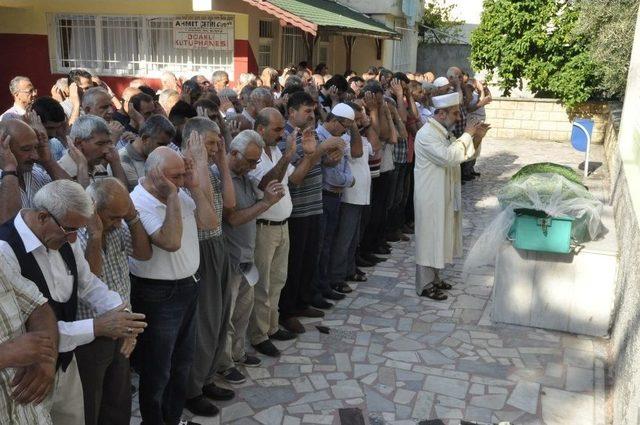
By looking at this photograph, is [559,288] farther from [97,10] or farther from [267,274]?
[97,10]

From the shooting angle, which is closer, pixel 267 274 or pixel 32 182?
pixel 32 182

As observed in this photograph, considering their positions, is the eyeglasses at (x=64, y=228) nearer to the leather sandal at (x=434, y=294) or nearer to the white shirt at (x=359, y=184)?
the white shirt at (x=359, y=184)

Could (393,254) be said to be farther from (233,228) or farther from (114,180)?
(114,180)

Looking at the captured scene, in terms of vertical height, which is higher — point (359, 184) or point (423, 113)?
point (423, 113)

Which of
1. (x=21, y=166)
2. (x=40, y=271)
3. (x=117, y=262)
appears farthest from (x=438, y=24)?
(x=40, y=271)

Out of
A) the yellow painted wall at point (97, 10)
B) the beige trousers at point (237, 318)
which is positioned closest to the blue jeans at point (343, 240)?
the beige trousers at point (237, 318)

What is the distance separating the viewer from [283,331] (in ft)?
17.7

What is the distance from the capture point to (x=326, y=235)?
19.9 ft

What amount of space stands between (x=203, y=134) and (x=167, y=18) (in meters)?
10.2

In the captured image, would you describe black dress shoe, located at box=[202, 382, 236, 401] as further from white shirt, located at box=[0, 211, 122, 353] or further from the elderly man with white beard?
the elderly man with white beard

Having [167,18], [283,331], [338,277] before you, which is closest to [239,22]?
[167,18]

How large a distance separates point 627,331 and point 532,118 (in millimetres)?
13705

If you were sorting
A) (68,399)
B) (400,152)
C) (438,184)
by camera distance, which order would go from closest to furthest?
(68,399)
(438,184)
(400,152)

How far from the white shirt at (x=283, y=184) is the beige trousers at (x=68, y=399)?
2.04 metres
